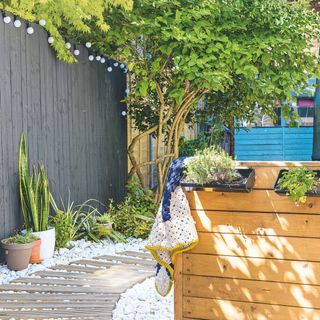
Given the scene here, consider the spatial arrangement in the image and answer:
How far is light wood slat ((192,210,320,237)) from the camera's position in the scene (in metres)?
2.52

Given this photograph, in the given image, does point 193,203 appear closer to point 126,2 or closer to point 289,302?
point 289,302

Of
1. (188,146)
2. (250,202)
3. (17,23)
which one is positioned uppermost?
(17,23)

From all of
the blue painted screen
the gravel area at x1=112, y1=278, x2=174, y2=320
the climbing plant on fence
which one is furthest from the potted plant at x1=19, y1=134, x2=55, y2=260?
the blue painted screen

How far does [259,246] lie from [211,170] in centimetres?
47

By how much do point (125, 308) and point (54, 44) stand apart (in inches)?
120

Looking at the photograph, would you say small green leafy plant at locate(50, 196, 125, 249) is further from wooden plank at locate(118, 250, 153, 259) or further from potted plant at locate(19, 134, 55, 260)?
wooden plank at locate(118, 250, 153, 259)

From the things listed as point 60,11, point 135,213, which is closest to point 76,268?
point 135,213

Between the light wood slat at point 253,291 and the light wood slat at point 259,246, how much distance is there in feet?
0.49

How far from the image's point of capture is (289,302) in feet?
8.48

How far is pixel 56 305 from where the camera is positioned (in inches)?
138

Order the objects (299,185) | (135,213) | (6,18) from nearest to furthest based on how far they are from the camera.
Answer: (299,185)
(6,18)
(135,213)

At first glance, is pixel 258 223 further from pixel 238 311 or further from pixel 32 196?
pixel 32 196

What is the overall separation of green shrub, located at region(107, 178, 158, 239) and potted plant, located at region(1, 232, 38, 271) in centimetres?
162

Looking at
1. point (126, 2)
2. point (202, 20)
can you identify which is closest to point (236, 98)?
point (202, 20)
